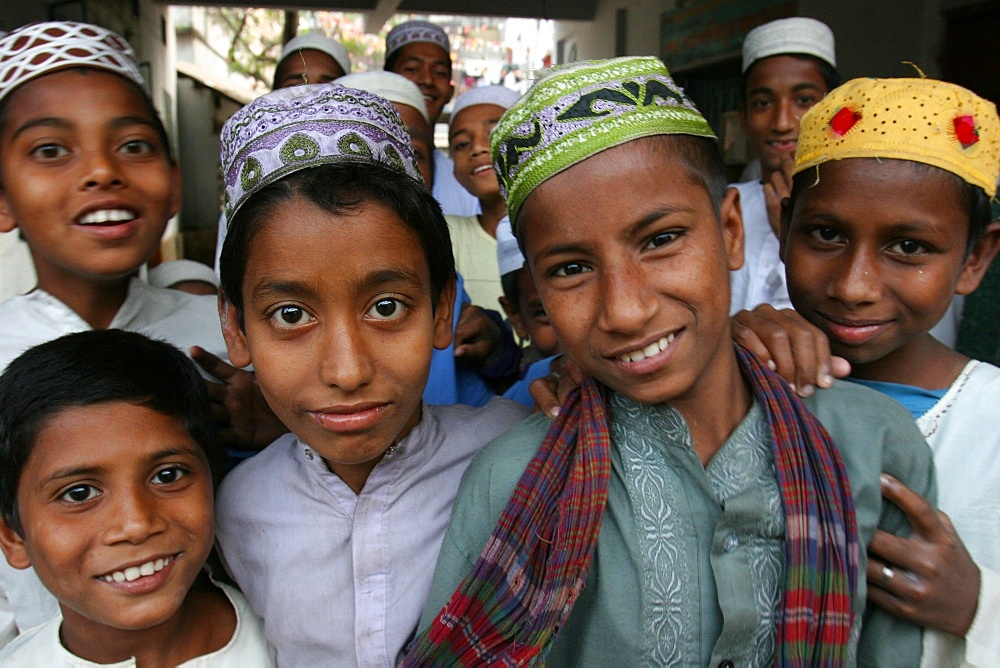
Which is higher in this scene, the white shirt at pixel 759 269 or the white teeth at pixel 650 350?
the white teeth at pixel 650 350

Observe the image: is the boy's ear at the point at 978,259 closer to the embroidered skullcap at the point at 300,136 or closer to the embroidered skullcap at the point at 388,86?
the embroidered skullcap at the point at 300,136

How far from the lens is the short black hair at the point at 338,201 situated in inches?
55.1

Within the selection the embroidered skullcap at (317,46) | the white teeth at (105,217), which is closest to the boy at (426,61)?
the embroidered skullcap at (317,46)

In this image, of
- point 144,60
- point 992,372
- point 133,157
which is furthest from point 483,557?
point 144,60

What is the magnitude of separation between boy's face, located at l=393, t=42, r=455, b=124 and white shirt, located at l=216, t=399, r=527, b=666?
304 cm

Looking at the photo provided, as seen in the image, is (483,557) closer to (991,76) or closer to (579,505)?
(579,505)

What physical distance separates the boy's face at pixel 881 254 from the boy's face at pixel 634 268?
0.43 meters

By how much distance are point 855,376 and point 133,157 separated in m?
1.82

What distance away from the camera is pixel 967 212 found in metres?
1.60

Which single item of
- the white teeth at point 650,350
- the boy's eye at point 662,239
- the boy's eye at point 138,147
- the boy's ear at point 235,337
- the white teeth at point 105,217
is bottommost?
the boy's ear at point 235,337

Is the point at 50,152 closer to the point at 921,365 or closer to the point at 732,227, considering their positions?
the point at 732,227

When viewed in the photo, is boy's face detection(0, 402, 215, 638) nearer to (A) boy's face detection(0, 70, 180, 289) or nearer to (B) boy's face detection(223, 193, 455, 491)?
(B) boy's face detection(223, 193, 455, 491)

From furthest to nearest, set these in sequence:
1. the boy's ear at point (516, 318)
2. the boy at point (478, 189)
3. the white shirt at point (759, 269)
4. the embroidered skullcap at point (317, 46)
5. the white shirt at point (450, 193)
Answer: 1. the embroidered skullcap at point (317, 46)
2. the white shirt at point (450, 193)
3. the boy at point (478, 189)
4. the white shirt at point (759, 269)
5. the boy's ear at point (516, 318)

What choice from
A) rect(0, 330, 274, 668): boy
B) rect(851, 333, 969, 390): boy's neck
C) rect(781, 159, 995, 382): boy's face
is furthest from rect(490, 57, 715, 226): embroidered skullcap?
rect(0, 330, 274, 668): boy
